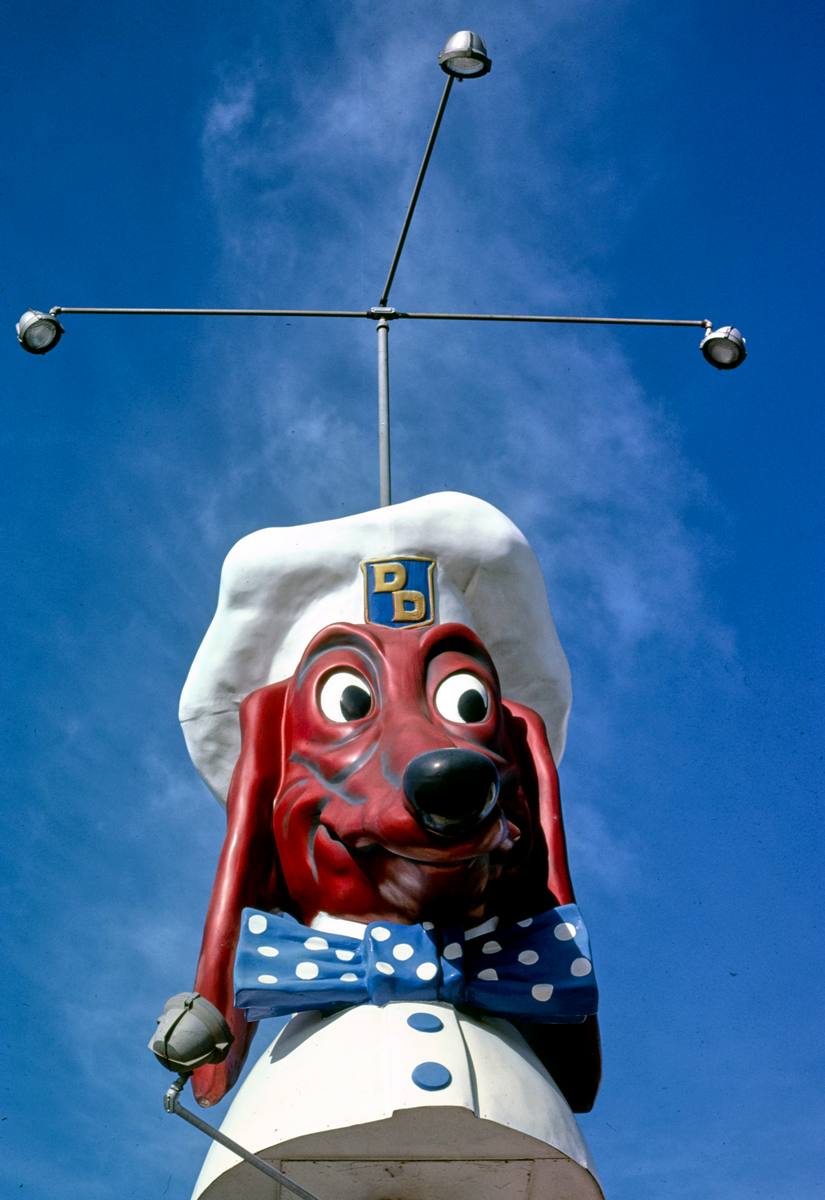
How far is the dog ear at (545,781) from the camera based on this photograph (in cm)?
685

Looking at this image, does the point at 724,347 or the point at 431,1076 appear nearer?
the point at 431,1076

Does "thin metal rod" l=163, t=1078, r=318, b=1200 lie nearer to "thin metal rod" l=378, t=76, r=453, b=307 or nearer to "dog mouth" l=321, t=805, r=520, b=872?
"dog mouth" l=321, t=805, r=520, b=872

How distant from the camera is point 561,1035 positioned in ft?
22.0

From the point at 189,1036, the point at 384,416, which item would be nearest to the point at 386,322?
the point at 384,416

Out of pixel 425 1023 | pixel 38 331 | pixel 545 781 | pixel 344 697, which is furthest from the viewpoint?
pixel 38 331

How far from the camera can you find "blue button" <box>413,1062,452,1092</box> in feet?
18.8

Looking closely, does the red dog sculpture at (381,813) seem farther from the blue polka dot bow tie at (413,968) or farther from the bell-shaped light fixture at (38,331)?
the bell-shaped light fixture at (38,331)

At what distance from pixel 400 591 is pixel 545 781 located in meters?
0.96

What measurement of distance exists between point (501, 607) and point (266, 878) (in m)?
1.56

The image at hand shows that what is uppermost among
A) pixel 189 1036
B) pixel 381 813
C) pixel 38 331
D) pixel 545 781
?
pixel 38 331

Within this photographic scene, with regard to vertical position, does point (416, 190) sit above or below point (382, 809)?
above

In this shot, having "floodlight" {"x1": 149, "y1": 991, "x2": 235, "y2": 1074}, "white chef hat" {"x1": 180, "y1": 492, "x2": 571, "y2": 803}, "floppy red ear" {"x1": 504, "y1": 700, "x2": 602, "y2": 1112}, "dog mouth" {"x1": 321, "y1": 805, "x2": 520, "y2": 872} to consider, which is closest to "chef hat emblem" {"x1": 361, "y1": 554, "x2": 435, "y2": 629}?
"white chef hat" {"x1": 180, "y1": 492, "x2": 571, "y2": 803}

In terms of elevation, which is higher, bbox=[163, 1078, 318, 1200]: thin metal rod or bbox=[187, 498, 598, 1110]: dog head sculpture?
bbox=[187, 498, 598, 1110]: dog head sculpture

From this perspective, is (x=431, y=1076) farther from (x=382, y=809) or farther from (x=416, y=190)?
(x=416, y=190)
